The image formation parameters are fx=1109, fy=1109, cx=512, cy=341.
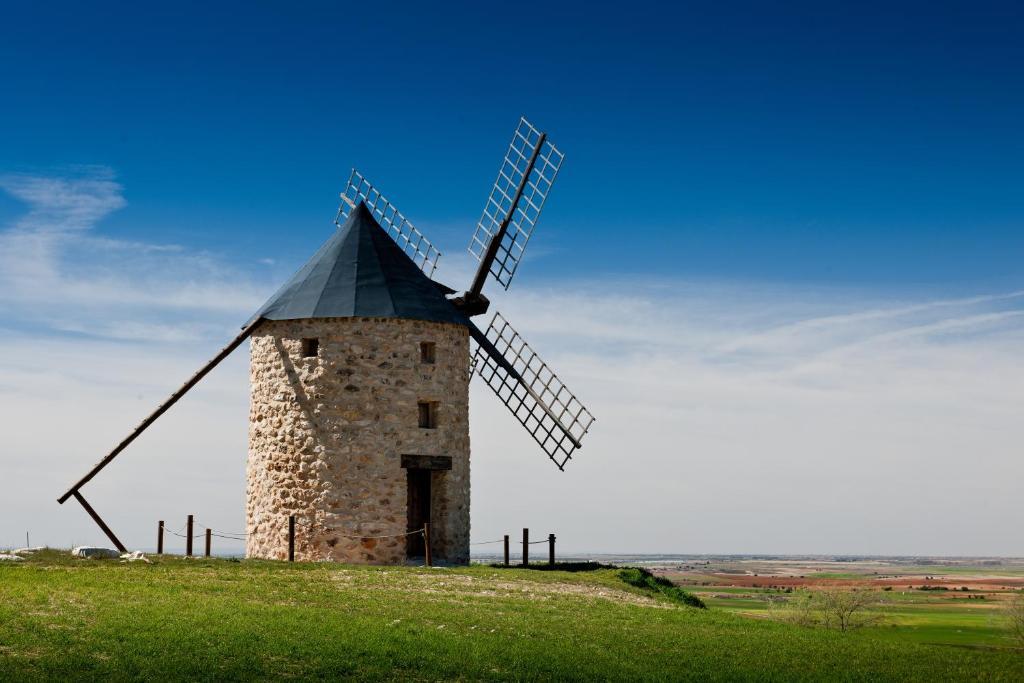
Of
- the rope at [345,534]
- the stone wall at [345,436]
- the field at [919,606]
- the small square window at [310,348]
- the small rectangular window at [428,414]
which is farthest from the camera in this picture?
the field at [919,606]

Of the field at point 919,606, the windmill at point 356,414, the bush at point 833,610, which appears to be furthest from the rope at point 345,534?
the bush at point 833,610

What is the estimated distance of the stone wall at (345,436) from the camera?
29.9m

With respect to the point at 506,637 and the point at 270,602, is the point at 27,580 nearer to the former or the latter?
the point at 270,602

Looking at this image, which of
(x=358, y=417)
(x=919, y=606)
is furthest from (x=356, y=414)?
(x=919, y=606)

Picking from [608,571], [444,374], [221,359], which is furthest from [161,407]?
[608,571]

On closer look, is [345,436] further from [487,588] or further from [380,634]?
[380,634]

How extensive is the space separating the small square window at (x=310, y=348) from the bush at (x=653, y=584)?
10.5 meters

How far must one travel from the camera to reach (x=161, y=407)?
30.5 meters

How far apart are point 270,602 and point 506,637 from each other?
493 cm

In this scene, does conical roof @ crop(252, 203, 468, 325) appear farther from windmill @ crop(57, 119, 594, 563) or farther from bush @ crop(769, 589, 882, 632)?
bush @ crop(769, 589, 882, 632)

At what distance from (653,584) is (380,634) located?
14.2m

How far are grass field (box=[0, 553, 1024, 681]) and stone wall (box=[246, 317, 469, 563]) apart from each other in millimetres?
3812

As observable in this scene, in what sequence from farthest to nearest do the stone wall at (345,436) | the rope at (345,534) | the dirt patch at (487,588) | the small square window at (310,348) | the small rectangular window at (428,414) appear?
1. the small rectangular window at (428,414)
2. the small square window at (310,348)
3. the stone wall at (345,436)
4. the rope at (345,534)
5. the dirt patch at (487,588)

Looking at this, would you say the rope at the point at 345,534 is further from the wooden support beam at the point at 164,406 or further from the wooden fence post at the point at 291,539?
the wooden support beam at the point at 164,406
